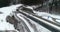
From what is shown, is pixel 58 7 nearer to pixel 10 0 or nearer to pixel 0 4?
pixel 0 4

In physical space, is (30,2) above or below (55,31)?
below

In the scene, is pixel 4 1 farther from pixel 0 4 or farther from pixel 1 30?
pixel 1 30

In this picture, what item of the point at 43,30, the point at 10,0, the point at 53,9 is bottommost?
the point at 10,0

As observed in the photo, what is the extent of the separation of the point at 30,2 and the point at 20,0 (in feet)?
19.7

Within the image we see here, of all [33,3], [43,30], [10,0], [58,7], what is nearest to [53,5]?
[58,7]

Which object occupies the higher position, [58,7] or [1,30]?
[1,30]

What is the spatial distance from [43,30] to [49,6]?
1491 cm

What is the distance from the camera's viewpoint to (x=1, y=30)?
15.9ft

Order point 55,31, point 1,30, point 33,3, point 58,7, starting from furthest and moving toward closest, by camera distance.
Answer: point 33,3 → point 58,7 → point 1,30 → point 55,31

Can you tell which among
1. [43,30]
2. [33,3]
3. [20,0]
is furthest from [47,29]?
[20,0]

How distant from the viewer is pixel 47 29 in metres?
4.83

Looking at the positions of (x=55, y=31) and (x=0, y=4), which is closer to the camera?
(x=55, y=31)

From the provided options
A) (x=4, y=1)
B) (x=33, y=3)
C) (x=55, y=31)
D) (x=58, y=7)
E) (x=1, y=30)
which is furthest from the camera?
(x=4, y=1)

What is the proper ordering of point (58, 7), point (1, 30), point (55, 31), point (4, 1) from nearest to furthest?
1. point (55, 31)
2. point (1, 30)
3. point (58, 7)
4. point (4, 1)
